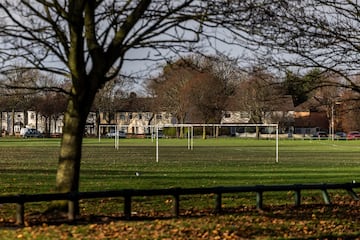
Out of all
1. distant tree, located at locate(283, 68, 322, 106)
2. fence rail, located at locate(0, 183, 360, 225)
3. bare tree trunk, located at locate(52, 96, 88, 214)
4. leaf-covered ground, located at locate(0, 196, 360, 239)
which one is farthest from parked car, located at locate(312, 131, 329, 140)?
bare tree trunk, located at locate(52, 96, 88, 214)

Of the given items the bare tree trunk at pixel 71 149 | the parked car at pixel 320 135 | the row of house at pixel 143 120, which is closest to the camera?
the bare tree trunk at pixel 71 149

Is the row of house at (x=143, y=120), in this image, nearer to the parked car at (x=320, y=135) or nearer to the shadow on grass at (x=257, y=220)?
the parked car at (x=320, y=135)

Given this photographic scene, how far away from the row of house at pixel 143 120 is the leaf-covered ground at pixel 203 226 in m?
80.2

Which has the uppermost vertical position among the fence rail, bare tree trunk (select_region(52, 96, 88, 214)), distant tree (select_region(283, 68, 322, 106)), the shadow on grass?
distant tree (select_region(283, 68, 322, 106))

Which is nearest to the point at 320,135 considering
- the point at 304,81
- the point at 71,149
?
the point at 304,81

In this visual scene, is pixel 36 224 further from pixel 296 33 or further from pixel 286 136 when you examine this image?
pixel 286 136

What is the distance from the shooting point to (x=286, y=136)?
112 m

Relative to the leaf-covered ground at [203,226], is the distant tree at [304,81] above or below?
above

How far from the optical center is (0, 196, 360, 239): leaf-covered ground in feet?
34.2

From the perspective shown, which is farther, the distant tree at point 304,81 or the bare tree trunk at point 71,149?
the distant tree at point 304,81

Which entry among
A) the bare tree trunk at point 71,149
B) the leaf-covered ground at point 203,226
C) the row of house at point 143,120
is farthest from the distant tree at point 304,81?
the row of house at point 143,120

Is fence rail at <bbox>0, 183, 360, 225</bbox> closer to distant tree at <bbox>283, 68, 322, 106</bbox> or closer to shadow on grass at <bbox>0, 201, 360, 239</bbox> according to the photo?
shadow on grass at <bbox>0, 201, 360, 239</bbox>

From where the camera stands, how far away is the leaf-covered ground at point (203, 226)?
10.4 metres

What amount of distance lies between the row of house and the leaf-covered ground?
263ft
